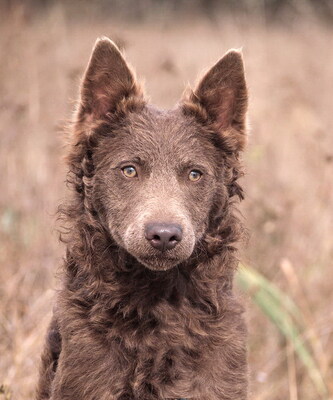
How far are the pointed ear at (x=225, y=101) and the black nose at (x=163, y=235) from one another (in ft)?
2.83

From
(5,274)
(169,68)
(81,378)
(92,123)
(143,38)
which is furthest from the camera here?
(143,38)

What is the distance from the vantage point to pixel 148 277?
4172 millimetres

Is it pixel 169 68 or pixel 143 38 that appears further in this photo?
pixel 143 38

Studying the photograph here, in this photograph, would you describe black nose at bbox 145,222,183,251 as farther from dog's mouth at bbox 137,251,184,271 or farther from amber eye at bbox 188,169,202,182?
amber eye at bbox 188,169,202,182

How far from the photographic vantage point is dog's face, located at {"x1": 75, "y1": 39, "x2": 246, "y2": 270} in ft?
12.8

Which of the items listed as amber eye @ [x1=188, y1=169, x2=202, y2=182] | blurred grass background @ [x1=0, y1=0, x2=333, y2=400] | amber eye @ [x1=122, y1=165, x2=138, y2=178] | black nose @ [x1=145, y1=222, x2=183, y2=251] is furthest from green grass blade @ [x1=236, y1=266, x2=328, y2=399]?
black nose @ [x1=145, y1=222, x2=183, y2=251]

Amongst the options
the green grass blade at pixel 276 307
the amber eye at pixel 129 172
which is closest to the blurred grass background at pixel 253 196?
the green grass blade at pixel 276 307

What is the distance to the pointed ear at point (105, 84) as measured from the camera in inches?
169

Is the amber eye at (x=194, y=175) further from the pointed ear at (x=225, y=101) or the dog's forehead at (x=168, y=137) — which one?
the pointed ear at (x=225, y=101)

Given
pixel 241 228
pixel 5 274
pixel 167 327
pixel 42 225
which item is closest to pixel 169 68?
pixel 42 225

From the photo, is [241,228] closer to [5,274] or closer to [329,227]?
[5,274]

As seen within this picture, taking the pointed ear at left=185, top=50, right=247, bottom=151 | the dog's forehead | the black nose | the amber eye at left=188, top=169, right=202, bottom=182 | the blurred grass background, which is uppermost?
the pointed ear at left=185, top=50, right=247, bottom=151

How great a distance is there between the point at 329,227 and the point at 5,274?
3.28 m

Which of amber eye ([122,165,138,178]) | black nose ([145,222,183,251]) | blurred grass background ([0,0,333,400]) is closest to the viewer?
black nose ([145,222,183,251])
